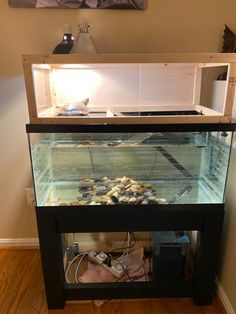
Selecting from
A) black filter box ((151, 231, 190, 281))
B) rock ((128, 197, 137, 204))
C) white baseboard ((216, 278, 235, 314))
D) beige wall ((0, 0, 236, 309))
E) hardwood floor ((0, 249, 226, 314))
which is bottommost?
→ hardwood floor ((0, 249, 226, 314))

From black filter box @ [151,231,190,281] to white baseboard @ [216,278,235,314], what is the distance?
0.71 feet

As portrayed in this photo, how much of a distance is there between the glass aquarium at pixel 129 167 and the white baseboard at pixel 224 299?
0.56 m

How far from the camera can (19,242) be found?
1866 mm

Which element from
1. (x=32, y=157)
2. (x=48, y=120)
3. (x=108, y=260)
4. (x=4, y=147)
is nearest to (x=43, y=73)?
(x=48, y=120)

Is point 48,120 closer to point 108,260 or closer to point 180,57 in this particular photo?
point 180,57

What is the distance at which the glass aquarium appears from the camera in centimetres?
123

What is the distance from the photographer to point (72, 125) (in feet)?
3.64

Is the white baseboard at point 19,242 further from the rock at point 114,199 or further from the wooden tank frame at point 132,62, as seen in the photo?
the wooden tank frame at point 132,62

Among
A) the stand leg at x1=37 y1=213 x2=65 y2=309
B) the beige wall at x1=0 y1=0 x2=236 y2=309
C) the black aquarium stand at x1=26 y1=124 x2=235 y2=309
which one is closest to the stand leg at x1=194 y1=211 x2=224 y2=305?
the black aquarium stand at x1=26 y1=124 x2=235 y2=309

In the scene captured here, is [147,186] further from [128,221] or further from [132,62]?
[132,62]

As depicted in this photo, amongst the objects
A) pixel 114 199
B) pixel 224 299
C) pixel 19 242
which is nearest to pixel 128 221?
pixel 114 199

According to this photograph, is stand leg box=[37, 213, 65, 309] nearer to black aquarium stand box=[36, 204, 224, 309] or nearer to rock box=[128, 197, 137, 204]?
black aquarium stand box=[36, 204, 224, 309]

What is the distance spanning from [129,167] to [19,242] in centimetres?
110

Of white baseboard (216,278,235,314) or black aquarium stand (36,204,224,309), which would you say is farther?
white baseboard (216,278,235,314)
